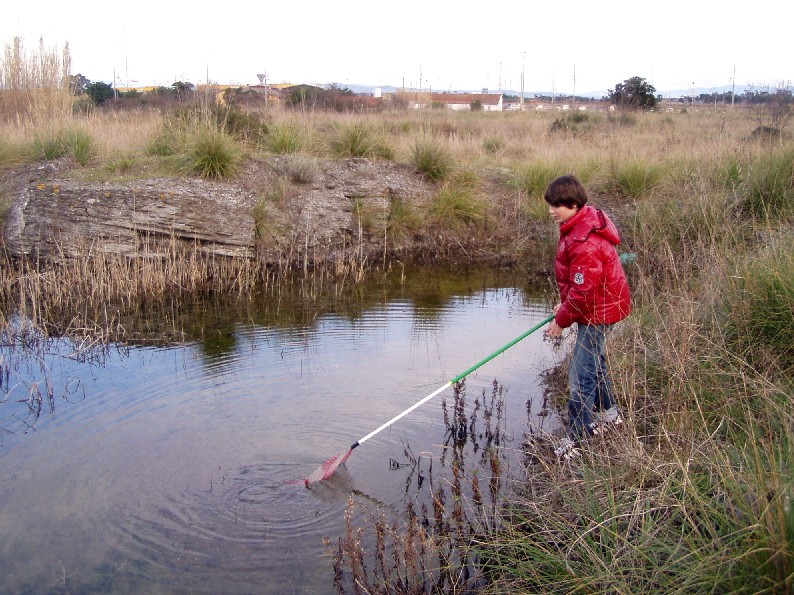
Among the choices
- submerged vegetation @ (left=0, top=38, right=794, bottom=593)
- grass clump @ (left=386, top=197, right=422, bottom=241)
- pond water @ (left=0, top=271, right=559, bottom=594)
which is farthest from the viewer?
grass clump @ (left=386, top=197, right=422, bottom=241)

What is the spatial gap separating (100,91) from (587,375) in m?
25.6

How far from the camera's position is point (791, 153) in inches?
356

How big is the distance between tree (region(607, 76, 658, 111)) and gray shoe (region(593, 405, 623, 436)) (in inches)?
867

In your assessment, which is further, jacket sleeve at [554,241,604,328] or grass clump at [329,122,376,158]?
grass clump at [329,122,376,158]

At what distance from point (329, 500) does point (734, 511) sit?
2.55 m

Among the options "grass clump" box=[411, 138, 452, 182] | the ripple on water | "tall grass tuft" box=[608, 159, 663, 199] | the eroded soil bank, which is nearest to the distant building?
"grass clump" box=[411, 138, 452, 182]

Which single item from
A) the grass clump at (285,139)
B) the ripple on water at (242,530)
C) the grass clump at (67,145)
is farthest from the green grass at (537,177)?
the ripple on water at (242,530)

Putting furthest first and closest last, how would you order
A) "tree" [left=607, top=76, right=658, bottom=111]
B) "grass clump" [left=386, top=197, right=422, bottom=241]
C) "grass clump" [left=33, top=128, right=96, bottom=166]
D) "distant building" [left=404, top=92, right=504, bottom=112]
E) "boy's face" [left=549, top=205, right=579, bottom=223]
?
"tree" [left=607, top=76, right=658, bottom=111] → "distant building" [left=404, top=92, right=504, bottom=112] → "grass clump" [left=33, top=128, right=96, bottom=166] → "grass clump" [left=386, top=197, right=422, bottom=241] → "boy's face" [left=549, top=205, right=579, bottom=223]

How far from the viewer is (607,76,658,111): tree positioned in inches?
1000

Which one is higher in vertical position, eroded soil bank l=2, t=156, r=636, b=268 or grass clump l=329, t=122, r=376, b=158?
grass clump l=329, t=122, r=376, b=158

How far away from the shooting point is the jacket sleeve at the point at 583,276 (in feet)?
14.9

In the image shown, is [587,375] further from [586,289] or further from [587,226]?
[587,226]

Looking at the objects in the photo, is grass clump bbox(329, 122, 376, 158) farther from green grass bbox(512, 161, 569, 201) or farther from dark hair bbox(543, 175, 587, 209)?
dark hair bbox(543, 175, 587, 209)

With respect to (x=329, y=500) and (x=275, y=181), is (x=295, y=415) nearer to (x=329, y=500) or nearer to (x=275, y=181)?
(x=329, y=500)
